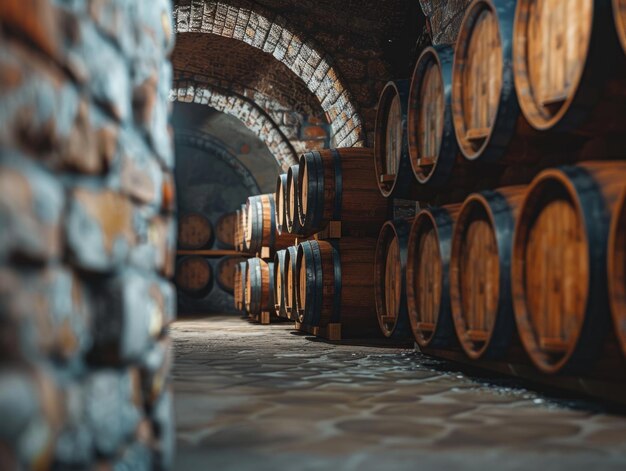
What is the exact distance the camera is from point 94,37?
1.25m

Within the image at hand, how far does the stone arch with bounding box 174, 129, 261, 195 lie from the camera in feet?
41.4

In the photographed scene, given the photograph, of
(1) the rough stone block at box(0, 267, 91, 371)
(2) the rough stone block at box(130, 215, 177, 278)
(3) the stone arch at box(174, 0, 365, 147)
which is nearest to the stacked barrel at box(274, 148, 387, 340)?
(3) the stone arch at box(174, 0, 365, 147)

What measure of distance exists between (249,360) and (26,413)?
341 cm

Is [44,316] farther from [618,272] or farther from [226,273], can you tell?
[226,273]

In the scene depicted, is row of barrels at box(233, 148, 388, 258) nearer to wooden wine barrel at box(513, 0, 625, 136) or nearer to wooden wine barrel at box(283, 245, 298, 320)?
wooden wine barrel at box(283, 245, 298, 320)

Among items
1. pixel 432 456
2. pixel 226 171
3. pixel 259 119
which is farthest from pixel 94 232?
pixel 226 171

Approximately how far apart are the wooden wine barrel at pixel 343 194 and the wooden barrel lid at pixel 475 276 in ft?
7.53

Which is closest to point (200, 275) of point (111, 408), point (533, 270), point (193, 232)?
point (193, 232)

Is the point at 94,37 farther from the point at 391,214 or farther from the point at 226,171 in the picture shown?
the point at 226,171

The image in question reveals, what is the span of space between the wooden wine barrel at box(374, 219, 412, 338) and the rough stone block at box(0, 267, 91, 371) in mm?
3264

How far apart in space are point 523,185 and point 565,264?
76 cm

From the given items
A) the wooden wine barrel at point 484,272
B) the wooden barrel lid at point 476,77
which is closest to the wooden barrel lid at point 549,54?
the wooden barrel lid at point 476,77

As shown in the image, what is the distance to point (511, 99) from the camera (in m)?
2.99

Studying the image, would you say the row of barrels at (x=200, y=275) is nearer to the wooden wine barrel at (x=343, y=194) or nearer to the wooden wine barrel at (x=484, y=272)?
the wooden wine barrel at (x=343, y=194)
